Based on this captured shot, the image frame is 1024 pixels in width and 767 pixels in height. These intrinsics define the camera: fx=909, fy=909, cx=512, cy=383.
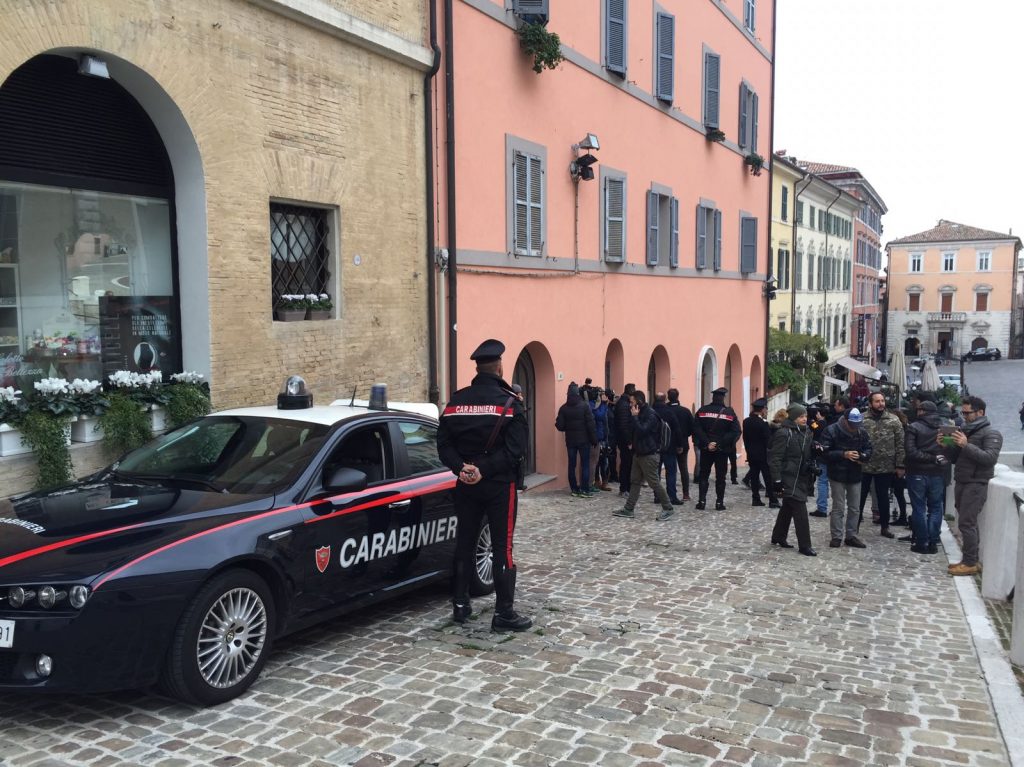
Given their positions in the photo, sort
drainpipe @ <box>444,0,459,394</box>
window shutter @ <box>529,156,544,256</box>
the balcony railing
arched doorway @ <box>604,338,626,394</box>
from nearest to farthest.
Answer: drainpipe @ <box>444,0,459,394</box>, window shutter @ <box>529,156,544,256</box>, arched doorway @ <box>604,338,626,394</box>, the balcony railing

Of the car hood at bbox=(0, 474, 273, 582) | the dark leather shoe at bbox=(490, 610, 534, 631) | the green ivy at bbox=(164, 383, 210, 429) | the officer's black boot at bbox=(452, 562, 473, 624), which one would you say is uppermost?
the green ivy at bbox=(164, 383, 210, 429)

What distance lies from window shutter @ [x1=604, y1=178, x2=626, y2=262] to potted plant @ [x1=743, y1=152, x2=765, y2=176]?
30.8 ft

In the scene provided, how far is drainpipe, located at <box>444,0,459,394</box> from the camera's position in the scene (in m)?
12.4

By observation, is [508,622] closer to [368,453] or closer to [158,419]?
[368,453]

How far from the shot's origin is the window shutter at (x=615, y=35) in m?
17.1

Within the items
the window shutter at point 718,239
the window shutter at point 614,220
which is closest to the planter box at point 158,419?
the window shutter at point 614,220

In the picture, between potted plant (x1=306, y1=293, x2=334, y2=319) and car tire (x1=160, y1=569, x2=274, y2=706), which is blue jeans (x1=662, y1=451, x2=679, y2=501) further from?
car tire (x1=160, y1=569, x2=274, y2=706)

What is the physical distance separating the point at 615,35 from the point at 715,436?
8.63m

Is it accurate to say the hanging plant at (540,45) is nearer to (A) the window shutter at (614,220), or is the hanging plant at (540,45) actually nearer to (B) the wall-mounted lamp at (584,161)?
(B) the wall-mounted lamp at (584,161)

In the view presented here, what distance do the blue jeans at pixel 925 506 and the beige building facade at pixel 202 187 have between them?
6469mm

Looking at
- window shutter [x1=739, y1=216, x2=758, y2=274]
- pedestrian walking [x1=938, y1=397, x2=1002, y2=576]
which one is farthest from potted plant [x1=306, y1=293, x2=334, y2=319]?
window shutter [x1=739, y1=216, x2=758, y2=274]

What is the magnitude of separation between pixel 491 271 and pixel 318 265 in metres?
3.42

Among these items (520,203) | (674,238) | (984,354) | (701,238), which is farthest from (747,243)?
(984,354)

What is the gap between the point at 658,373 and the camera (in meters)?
21.1
